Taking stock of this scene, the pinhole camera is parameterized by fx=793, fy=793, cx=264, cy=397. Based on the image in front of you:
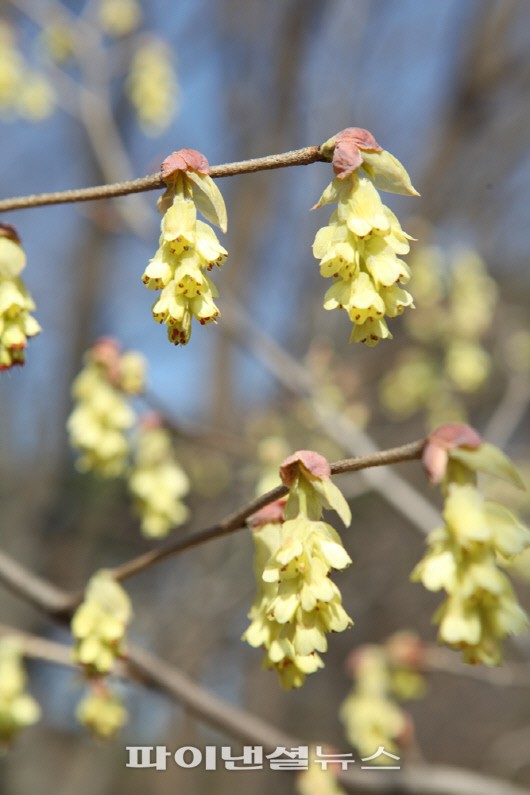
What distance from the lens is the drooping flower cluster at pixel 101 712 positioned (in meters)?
1.84

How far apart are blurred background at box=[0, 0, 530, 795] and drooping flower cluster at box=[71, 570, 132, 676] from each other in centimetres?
258

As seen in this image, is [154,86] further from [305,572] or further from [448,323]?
[305,572]

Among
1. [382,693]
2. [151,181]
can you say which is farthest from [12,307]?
[382,693]

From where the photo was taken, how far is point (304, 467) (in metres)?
1.06

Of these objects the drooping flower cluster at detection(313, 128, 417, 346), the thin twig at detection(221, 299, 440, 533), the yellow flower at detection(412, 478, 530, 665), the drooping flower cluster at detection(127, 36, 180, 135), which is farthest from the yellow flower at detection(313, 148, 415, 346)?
the drooping flower cluster at detection(127, 36, 180, 135)

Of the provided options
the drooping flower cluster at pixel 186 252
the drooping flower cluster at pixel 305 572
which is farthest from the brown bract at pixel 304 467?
the drooping flower cluster at pixel 186 252

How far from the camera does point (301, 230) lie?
5414mm

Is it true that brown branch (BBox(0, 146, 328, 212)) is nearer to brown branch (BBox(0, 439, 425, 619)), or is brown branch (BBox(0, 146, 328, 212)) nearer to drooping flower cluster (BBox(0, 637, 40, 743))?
brown branch (BBox(0, 439, 425, 619))

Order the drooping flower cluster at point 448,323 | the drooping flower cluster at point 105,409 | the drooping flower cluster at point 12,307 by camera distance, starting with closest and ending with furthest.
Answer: the drooping flower cluster at point 12,307 < the drooping flower cluster at point 105,409 < the drooping flower cluster at point 448,323

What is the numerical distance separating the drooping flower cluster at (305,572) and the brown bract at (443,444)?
0.13m

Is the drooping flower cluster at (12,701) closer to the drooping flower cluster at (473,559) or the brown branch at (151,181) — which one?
the brown branch at (151,181)

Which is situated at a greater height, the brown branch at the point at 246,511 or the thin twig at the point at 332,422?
the thin twig at the point at 332,422

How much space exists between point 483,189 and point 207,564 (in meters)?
3.65

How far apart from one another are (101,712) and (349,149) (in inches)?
54.9
